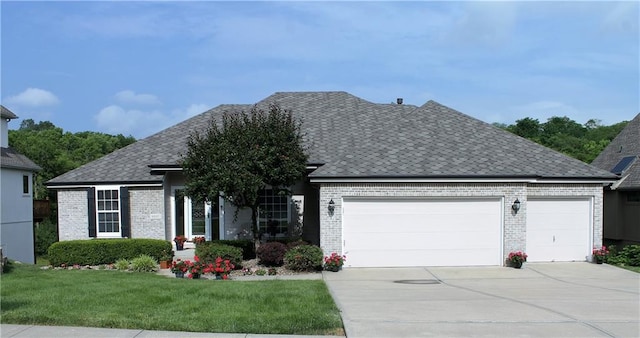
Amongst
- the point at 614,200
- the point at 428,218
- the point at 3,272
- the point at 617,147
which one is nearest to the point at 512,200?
the point at 428,218

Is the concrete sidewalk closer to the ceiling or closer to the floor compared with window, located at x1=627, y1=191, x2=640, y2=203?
closer to the floor

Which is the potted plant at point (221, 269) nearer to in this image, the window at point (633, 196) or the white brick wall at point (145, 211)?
the white brick wall at point (145, 211)

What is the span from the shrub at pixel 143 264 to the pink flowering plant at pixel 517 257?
425 inches

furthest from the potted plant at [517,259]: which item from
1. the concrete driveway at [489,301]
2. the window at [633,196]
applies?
the window at [633,196]

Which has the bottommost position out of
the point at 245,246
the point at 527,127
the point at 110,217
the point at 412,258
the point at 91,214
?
the point at 412,258

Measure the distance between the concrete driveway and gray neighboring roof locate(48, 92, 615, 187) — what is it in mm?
3174

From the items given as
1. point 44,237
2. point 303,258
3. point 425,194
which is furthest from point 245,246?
point 44,237

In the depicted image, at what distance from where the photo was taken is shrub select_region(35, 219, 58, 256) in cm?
4949

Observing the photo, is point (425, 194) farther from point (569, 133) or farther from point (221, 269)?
point (569, 133)

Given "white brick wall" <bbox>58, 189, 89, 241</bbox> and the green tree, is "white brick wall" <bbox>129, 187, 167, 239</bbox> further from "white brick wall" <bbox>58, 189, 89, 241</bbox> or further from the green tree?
the green tree

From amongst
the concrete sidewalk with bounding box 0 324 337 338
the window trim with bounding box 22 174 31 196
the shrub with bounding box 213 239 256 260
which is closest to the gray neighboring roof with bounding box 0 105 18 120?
the window trim with bounding box 22 174 31 196

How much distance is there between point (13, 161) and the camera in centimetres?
3297

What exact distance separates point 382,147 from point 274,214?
183 inches

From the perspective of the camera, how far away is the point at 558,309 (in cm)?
1013
